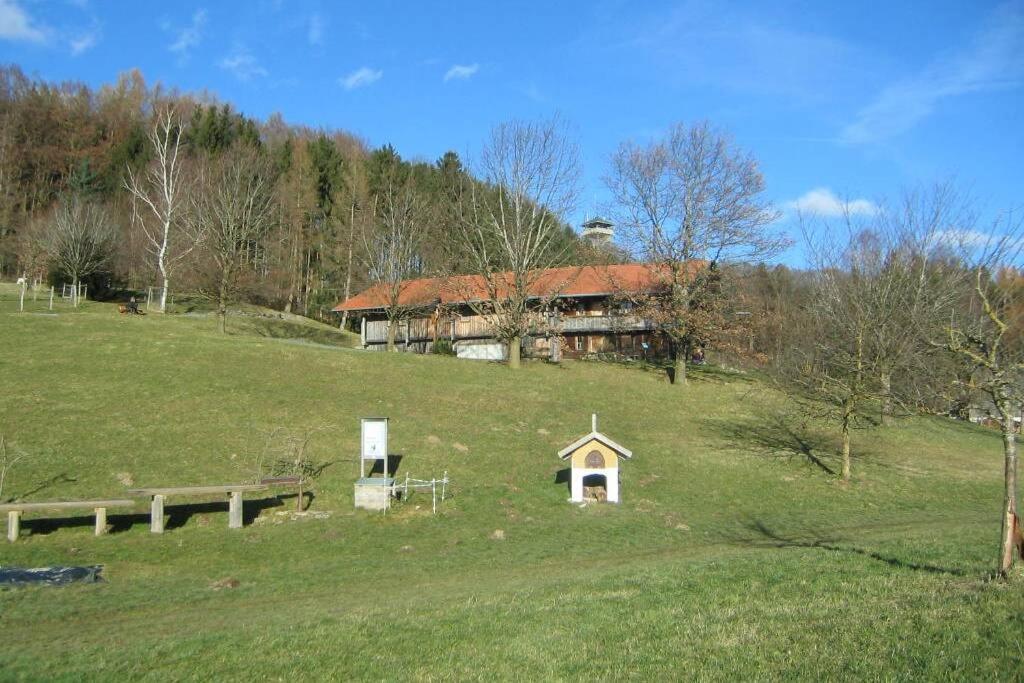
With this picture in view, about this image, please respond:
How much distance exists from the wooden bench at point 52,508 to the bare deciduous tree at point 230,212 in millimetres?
25728

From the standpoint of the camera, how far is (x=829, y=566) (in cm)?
1207

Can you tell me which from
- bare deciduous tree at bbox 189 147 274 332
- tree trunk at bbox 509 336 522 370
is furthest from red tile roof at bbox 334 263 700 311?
bare deciduous tree at bbox 189 147 274 332

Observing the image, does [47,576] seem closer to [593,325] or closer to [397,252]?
[397,252]

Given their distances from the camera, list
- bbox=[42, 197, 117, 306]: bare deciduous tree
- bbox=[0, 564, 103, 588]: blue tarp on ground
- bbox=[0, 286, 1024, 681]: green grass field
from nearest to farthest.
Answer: bbox=[0, 286, 1024, 681]: green grass field
bbox=[0, 564, 103, 588]: blue tarp on ground
bbox=[42, 197, 117, 306]: bare deciduous tree

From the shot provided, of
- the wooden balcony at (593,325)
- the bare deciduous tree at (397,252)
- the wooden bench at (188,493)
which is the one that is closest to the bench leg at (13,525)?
the wooden bench at (188,493)

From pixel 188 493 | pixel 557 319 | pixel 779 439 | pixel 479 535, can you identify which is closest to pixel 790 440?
pixel 779 439

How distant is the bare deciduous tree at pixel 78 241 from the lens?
50250mm

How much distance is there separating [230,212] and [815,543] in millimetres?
40671

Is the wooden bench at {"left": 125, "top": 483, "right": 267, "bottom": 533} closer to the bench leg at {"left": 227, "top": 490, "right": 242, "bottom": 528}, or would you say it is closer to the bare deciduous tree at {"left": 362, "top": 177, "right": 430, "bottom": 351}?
the bench leg at {"left": 227, "top": 490, "right": 242, "bottom": 528}

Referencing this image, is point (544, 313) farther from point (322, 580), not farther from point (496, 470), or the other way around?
point (322, 580)

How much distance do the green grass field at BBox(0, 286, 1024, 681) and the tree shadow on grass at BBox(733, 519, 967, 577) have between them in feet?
0.42

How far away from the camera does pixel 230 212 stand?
47594 millimetres

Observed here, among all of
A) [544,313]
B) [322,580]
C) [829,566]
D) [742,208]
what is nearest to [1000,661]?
[829,566]

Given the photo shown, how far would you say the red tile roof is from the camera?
4562 centimetres
